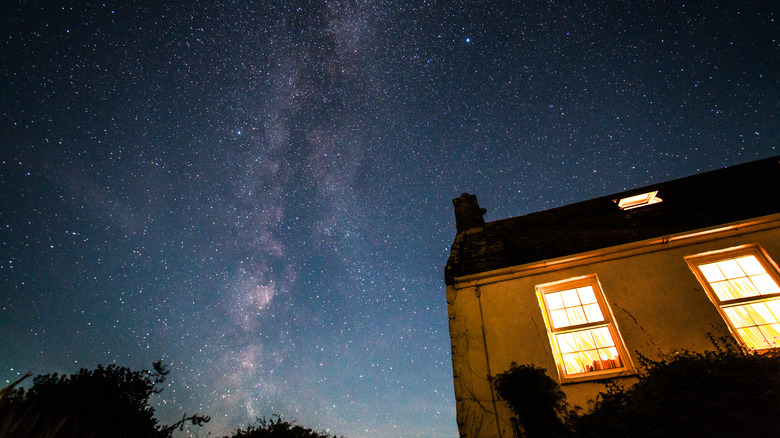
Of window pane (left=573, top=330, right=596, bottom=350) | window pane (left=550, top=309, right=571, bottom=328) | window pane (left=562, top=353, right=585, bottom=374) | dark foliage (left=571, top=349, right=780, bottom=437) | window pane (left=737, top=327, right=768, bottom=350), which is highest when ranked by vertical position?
window pane (left=550, top=309, right=571, bottom=328)

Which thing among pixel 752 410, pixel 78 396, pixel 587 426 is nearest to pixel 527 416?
pixel 587 426

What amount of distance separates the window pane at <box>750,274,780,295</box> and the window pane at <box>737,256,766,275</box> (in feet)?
0.34

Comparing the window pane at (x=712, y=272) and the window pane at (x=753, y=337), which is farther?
the window pane at (x=712, y=272)

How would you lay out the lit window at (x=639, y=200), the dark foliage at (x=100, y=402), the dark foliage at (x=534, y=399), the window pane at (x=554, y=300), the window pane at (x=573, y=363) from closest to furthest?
the dark foliage at (x=534, y=399) → the window pane at (x=573, y=363) → the window pane at (x=554, y=300) → the lit window at (x=639, y=200) → the dark foliage at (x=100, y=402)

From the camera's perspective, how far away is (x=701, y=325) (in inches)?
236

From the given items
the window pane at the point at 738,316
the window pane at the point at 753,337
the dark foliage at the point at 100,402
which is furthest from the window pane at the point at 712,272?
the dark foliage at the point at 100,402

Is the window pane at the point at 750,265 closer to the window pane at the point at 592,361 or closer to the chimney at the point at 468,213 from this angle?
the window pane at the point at 592,361

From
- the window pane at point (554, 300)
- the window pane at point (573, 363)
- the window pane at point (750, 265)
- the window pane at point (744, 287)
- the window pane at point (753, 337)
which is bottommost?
the window pane at point (573, 363)

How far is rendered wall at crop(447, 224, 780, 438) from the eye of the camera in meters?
6.00

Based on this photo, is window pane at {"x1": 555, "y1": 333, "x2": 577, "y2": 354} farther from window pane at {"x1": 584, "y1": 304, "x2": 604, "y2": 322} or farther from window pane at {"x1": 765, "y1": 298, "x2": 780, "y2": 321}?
window pane at {"x1": 765, "y1": 298, "x2": 780, "y2": 321}

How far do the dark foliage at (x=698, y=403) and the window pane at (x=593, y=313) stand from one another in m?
1.64

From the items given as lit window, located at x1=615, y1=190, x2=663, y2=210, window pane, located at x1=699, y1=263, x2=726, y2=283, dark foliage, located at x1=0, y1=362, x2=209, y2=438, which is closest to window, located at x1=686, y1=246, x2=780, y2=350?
window pane, located at x1=699, y1=263, x2=726, y2=283

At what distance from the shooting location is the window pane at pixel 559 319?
23.2 feet

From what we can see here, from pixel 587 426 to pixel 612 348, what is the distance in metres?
2.36
